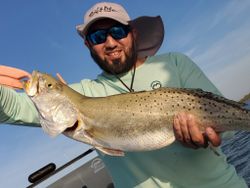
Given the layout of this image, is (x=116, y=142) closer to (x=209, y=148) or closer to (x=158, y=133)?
(x=158, y=133)

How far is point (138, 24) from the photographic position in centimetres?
557

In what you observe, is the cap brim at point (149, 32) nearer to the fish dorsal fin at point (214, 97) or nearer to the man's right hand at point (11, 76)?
the fish dorsal fin at point (214, 97)

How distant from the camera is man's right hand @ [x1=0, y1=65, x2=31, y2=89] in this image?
4.31 metres

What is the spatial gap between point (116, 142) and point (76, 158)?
476 cm

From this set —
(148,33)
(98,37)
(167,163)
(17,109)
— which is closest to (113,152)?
(167,163)

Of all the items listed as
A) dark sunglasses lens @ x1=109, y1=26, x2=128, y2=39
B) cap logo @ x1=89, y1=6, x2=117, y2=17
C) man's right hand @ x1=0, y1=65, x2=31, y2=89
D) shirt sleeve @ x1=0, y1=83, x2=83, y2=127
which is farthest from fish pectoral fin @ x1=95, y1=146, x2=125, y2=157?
cap logo @ x1=89, y1=6, x2=117, y2=17

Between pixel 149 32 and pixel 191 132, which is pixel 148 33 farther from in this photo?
pixel 191 132

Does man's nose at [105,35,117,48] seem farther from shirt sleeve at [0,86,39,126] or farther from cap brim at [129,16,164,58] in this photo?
shirt sleeve at [0,86,39,126]

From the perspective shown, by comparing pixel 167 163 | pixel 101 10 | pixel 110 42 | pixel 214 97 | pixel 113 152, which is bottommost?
pixel 167 163

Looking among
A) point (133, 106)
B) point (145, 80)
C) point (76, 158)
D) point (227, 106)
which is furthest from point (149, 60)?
point (76, 158)

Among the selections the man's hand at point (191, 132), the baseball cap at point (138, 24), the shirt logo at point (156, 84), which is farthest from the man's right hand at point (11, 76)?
the man's hand at point (191, 132)

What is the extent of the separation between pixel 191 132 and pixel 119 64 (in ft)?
4.49

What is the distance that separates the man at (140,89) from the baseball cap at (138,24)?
0.04 ft

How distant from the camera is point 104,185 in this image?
8.98 meters
